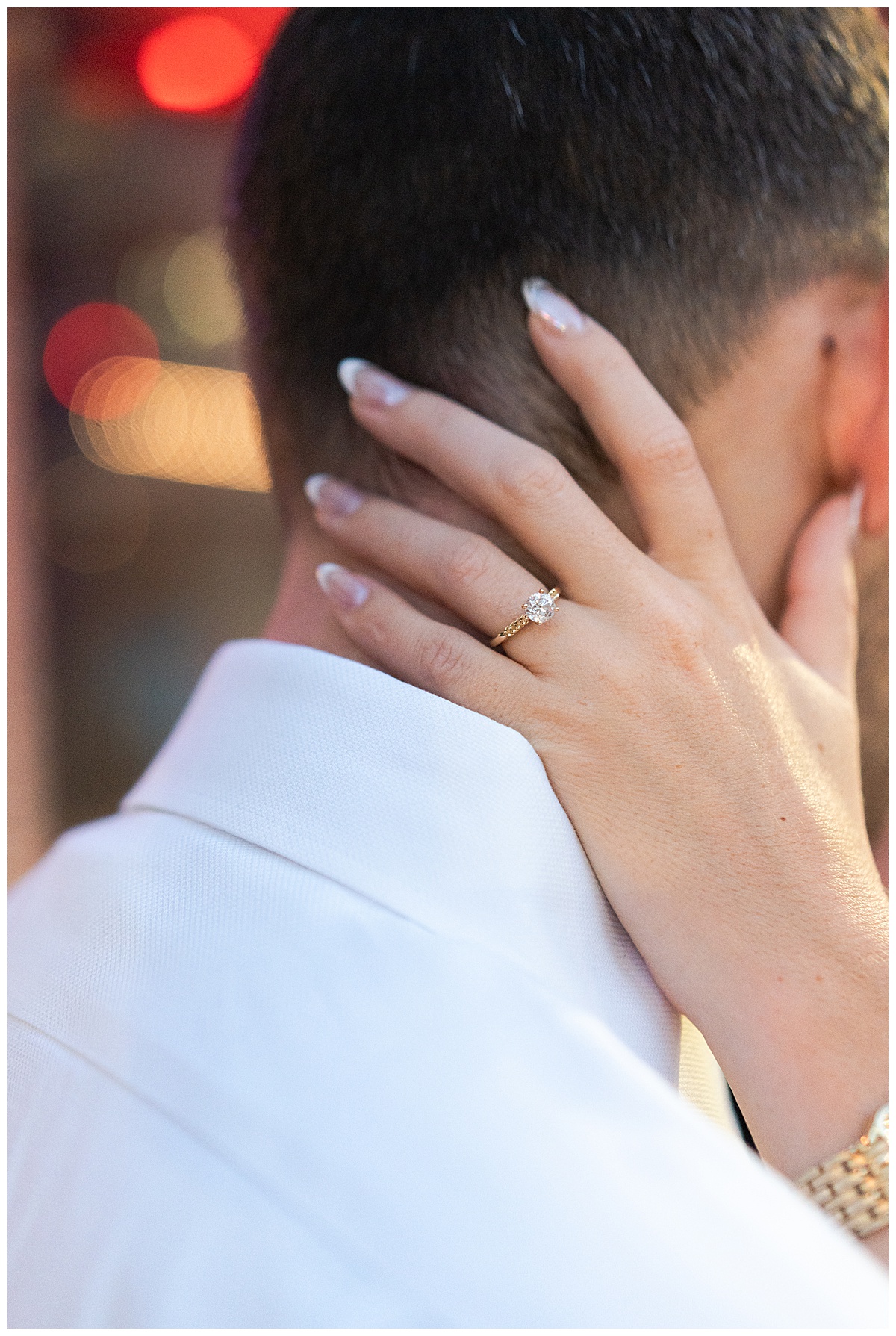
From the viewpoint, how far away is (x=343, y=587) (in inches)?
30.7

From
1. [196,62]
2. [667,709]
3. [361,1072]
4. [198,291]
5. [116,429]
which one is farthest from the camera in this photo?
[198,291]

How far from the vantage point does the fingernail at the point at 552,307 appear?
733 millimetres

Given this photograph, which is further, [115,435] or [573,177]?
[115,435]

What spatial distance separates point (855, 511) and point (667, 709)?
1.07 ft

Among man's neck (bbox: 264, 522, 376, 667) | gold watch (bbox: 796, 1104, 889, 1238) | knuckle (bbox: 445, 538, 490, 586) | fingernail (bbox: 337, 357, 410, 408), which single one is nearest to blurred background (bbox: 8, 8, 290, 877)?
man's neck (bbox: 264, 522, 376, 667)

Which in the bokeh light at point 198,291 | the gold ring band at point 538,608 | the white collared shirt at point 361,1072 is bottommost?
the white collared shirt at point 361,1072

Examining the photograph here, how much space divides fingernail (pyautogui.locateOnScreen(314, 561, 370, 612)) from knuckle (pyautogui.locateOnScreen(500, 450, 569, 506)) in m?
0.14

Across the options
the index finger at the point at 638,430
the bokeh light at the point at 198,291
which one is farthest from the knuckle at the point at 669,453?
the bokeh light at the point at 198,291

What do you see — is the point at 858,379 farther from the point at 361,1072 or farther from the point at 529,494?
the point at 361,1072

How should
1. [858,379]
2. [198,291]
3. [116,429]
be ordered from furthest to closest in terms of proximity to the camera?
[198,291] → [116,429] → [858,379]

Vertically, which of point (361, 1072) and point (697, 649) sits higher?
point (697, 649)

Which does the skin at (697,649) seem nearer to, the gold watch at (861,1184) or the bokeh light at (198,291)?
the gold watch at (861,1184)

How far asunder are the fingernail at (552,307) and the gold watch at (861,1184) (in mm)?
592

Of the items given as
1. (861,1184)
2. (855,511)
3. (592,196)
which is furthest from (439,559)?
(861,1184)
